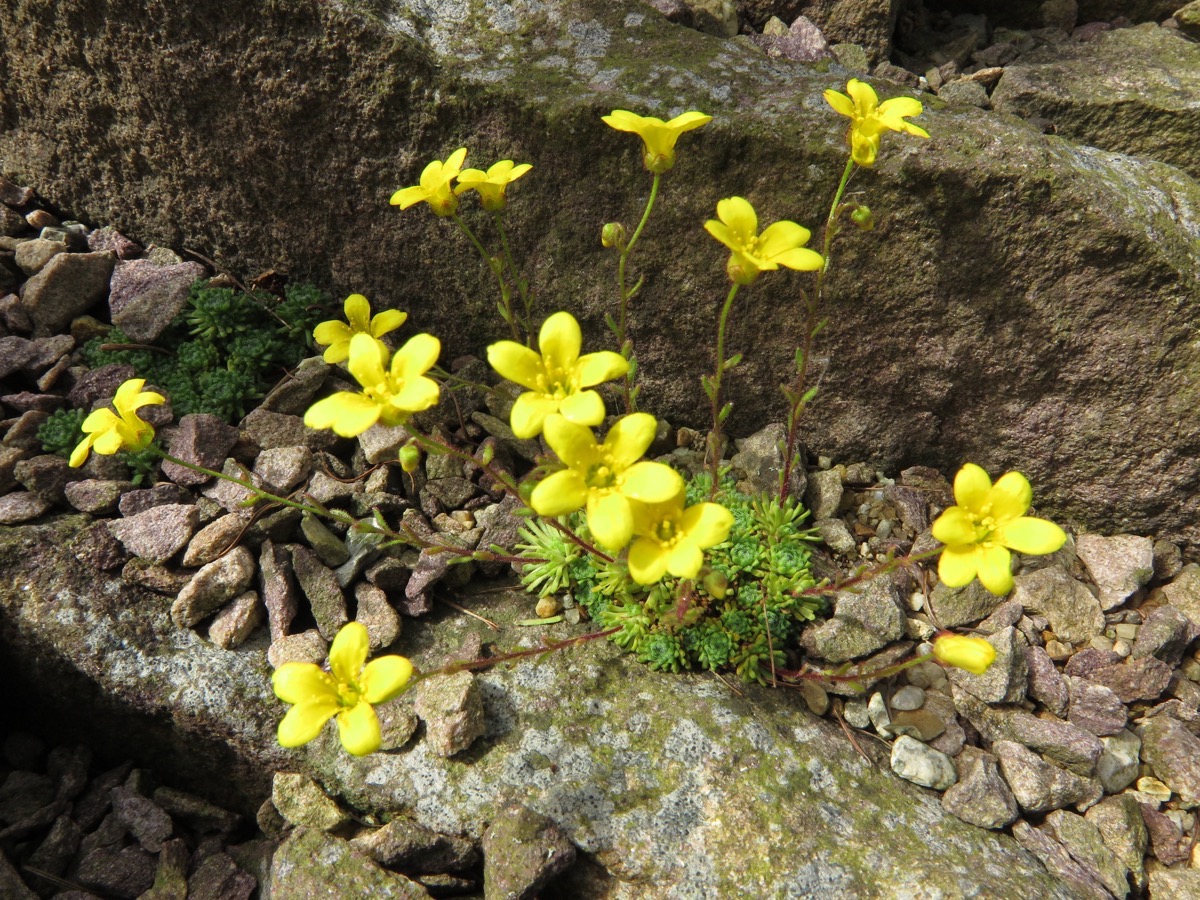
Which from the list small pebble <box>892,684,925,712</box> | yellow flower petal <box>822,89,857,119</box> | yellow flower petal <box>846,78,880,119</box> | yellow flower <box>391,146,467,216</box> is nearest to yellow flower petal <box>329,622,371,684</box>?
yellow flower <box>391,146,467,216</box>

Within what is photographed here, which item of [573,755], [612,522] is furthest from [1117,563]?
[612,522]

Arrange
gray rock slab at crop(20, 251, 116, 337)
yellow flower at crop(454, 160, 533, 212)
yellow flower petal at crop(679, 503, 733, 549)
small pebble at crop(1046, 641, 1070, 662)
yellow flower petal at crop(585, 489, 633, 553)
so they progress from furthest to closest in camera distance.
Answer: gray rock slab at crop(20, 251, 116, 337) → small pebble at crop(1046, 641, 1070, 662) → yellow flower at crop(454, 160, 533, 212) → yellow flower petal at crop(679, 503, 733, 549) → yellow flower petal at crop(585, 489, 633, 553)

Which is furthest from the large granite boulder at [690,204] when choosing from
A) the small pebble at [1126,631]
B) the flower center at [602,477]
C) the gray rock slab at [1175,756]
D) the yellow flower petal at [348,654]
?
the yellow flower petal at [348,654]

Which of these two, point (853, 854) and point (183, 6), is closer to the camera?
point (853, 854)

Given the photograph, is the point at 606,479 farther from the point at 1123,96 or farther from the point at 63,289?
the point at 1123,96

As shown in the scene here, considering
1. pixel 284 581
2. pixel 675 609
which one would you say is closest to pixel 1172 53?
pixel 675 609

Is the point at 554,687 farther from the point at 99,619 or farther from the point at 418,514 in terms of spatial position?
the point at 99,619

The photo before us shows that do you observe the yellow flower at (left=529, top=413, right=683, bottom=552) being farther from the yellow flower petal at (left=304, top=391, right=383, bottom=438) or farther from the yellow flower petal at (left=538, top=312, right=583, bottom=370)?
the yellow flower petal at (left=304, top=391, right=383, bottom=438)
